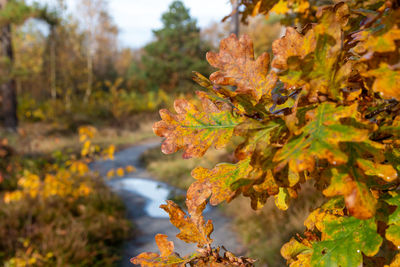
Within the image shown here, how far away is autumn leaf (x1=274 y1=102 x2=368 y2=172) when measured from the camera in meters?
0.32

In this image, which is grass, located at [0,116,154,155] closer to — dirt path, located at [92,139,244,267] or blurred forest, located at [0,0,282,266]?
blurred forest, located at [0,0,282,266]

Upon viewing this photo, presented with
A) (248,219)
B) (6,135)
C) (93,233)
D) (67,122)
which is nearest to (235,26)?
(248,219)

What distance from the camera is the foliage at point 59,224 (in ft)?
10.5

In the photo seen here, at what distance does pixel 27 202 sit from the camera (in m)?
4.09

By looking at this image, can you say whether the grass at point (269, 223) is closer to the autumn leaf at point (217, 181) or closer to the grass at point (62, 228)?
the grass at point (62, 228)

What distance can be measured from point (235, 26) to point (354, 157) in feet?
11.0

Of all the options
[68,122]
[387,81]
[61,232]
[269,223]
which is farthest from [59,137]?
[387,81]

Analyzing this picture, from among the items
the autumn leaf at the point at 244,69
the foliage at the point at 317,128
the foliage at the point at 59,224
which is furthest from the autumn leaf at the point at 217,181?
the foliage at the point at 59,224

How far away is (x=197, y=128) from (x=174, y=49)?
14.6m

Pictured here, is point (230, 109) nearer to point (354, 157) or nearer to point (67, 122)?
point (354, 157)

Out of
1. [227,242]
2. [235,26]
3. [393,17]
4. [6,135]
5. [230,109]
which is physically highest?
[235,26]

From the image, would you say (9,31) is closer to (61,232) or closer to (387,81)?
(61,232)

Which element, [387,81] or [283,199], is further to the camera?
[283,199]

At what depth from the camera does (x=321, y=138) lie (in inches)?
13.6
